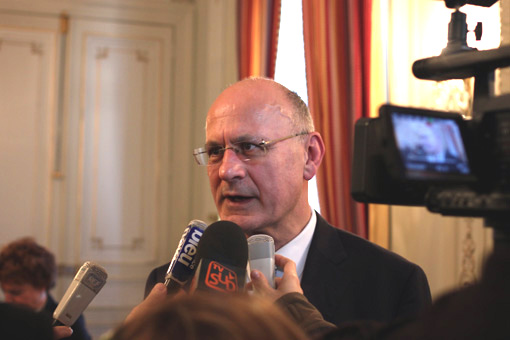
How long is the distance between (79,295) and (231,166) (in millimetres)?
566

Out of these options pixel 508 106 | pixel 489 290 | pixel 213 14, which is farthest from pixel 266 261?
pixel 213 14

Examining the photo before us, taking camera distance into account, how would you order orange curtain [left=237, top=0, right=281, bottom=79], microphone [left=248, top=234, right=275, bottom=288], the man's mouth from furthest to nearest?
orange curtain [left=237, top=0, right=281, bottom=79] → the man's mouth → microphone [left=248, top=234, right=275, bottom=288]

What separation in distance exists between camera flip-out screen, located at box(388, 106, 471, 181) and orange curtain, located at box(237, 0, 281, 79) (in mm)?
2875

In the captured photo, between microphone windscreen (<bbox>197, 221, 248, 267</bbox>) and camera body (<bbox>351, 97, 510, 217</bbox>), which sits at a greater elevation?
camera body (<bbox>351, 97, 510, 217</bbox>)

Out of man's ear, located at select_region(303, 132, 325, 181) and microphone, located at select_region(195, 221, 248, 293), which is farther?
man's ear, located at select_region(303, 132, 325, 181)

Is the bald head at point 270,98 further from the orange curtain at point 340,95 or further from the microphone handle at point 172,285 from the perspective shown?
the orange curtain at point 340,95

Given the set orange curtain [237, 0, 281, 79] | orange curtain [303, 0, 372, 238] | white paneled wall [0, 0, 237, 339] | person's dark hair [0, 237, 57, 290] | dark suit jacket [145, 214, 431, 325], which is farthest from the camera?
white paneled wall [0, 0, 237, 339]

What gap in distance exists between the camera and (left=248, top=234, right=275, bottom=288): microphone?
4.15 feet

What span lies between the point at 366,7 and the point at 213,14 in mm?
2284

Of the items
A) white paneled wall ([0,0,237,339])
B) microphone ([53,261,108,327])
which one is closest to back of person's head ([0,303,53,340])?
microphone ([53,261,108,327])

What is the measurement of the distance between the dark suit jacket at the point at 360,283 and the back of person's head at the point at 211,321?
113 centimetres

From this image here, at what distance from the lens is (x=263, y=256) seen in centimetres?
129

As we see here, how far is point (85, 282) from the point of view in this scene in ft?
4.91

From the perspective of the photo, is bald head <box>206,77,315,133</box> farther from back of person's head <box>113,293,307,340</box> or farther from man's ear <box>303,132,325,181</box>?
back of person's head <box>113,293,307,340</box>
